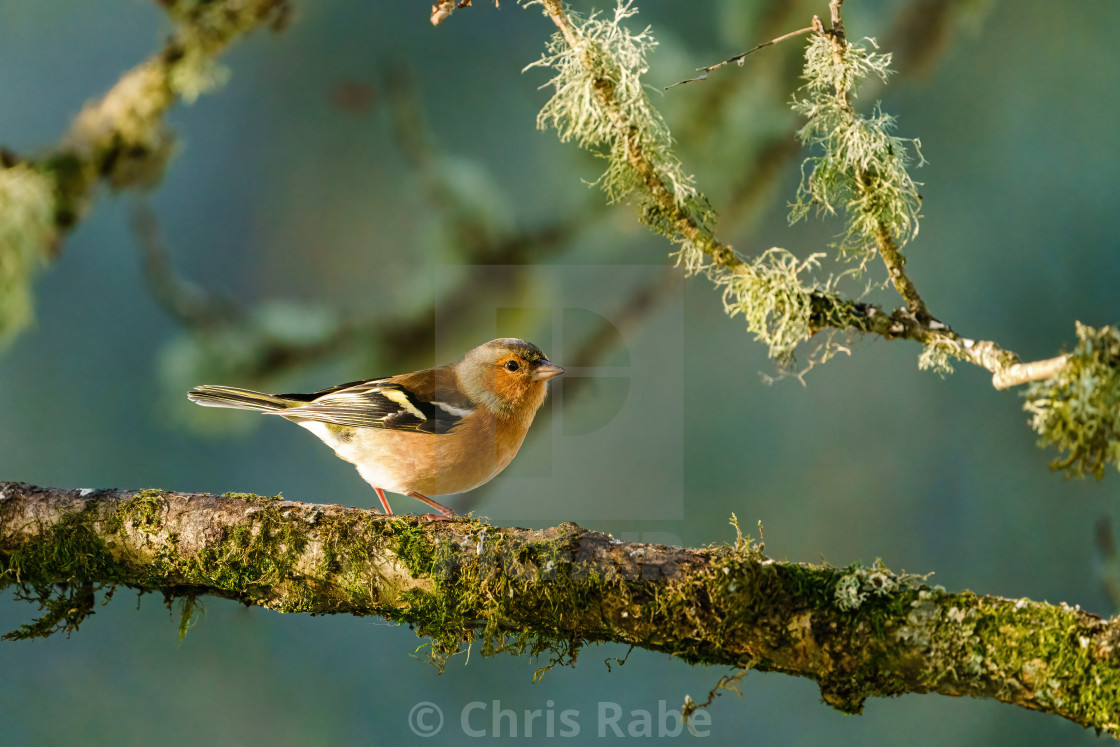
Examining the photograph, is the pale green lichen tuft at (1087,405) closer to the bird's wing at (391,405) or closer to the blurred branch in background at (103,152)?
the bird's wing at (391,405)

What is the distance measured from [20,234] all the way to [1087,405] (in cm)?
230

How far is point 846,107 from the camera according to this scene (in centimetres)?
105

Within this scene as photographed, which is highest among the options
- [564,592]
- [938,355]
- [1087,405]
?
[938,355]

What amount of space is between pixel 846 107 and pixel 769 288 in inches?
9.7

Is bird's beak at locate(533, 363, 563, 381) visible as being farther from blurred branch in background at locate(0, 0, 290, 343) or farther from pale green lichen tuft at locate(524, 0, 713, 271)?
blurred branch in background at locate(0, 0, 290, 343)

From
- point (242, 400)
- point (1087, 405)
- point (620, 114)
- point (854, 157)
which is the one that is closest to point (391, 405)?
point (242, 400)

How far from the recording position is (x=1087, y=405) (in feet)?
2.88

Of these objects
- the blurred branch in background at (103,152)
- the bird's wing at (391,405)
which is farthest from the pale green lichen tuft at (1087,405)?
the blurred branch in background at (103,152)

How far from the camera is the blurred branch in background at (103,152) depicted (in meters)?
2.10

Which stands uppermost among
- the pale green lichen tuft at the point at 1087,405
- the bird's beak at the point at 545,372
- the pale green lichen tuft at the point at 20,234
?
the pale green lichen tuft at the point at 20,234

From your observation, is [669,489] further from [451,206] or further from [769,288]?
[769,288]

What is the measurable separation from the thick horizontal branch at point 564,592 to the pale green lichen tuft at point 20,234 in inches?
38.7

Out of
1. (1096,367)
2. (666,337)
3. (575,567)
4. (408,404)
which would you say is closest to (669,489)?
(666,337)

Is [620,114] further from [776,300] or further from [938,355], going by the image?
[938,355]
